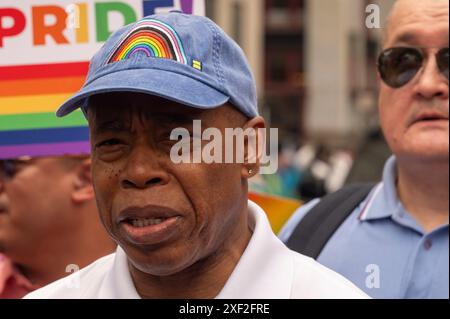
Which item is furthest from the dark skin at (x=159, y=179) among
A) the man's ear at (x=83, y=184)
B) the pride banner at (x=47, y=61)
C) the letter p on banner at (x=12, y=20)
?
the man's ear at (x=83, y=184)

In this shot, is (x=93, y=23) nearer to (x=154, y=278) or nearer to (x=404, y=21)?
(x=154, y=278)

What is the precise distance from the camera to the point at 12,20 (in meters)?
2.81

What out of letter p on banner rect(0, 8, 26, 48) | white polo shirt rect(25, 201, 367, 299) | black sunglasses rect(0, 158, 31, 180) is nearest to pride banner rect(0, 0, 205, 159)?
letter p on banner rect(0, 8, 26, 48)

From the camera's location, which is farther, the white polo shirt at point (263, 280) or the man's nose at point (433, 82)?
the man's nose at point (433, 82)

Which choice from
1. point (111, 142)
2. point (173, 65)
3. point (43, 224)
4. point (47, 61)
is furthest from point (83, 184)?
point (173, 65)

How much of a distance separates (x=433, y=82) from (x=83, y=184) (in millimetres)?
1322

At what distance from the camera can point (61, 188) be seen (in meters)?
3.01

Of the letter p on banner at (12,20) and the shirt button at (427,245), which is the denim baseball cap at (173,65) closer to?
the letter p on banner at (12,20)

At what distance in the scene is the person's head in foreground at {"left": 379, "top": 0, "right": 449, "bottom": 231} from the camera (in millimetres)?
3201

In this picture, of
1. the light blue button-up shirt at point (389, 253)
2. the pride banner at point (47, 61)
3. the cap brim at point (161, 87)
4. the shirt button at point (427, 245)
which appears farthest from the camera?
the shirt button at point (427, 245)

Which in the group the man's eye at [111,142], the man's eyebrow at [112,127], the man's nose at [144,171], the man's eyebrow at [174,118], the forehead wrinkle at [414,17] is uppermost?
the forehead wrinkle at [414,17]

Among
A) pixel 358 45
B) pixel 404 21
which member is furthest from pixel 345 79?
pixel 404 21

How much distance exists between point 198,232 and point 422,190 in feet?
5.25

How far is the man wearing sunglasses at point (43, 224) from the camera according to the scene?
9.69 feet
